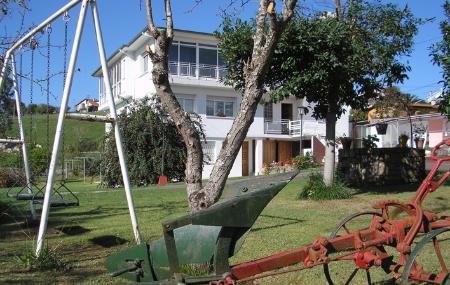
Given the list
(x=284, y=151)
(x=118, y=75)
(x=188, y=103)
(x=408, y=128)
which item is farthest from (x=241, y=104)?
(x=408, y=128)

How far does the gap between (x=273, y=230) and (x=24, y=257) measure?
4010 millimetres

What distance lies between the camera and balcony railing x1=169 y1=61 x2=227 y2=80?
101ft

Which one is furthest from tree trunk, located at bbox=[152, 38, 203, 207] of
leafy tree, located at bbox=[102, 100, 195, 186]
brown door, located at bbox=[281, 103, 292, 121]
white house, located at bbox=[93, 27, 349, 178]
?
brown door, located at bbox=[281, 103, 292, 121]

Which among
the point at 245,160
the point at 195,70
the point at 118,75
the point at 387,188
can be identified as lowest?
the point at 387,188

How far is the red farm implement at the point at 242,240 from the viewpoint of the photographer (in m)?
3.82

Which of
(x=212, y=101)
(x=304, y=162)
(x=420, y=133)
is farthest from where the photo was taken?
(x=420, y=133)

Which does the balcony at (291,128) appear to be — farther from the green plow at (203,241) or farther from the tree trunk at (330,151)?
the green plow at (203,241)

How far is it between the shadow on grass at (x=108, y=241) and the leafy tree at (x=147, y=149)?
51.6 feet

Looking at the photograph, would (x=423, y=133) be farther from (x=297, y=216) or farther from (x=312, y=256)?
(x=312, y=256)

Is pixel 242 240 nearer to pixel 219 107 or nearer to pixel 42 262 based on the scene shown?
pixel 42 262

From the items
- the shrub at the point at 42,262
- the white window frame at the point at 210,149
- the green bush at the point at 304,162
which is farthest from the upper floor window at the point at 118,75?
the shrub at the point at 42,262

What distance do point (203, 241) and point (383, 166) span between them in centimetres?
1151

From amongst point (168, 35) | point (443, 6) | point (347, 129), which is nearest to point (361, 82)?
point (443, 6)

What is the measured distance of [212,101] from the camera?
32375 mm
